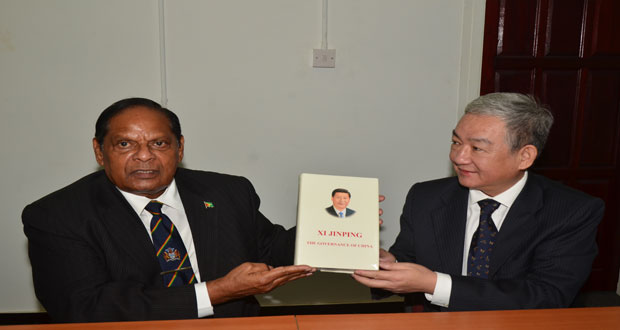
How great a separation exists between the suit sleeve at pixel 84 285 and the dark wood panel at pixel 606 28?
12.5 ft

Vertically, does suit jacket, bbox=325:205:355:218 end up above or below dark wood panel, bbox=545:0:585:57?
below

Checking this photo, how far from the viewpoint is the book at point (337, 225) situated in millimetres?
1963

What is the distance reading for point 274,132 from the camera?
3.96 metres

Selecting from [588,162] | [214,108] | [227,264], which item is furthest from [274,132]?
[588,162]

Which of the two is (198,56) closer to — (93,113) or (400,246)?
(93,113)

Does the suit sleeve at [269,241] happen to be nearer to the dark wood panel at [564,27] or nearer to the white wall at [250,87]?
the white wall at [250,87]

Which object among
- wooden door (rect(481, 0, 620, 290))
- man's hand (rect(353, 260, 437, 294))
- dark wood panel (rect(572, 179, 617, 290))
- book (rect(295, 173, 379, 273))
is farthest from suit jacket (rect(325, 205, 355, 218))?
dark wood panel (rect(572, 179, 617, 290))

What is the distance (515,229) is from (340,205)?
79 cm

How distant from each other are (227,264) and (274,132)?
5.80 feet

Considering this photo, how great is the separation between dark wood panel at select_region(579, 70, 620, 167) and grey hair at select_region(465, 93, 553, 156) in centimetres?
247

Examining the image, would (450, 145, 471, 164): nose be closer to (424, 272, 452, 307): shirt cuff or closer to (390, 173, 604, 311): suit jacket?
(390, 173, 604, 311): suit jacket

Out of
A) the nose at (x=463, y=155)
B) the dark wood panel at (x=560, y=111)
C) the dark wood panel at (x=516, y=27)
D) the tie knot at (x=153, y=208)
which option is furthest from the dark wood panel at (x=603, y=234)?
the tie knot at (x=153, y=208)

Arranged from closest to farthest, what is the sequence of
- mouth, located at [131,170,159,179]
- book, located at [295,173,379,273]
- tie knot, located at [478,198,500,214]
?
1. book, located at [295,173,379,273]
2. mouth, located at [131,170,159,179]
3. tie knot, located at [478,198,500,214]

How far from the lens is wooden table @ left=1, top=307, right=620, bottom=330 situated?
5.59 feet
